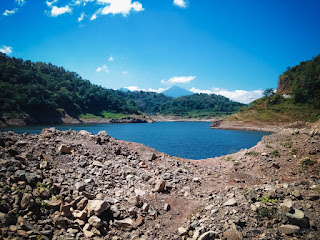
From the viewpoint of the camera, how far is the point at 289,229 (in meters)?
4.93

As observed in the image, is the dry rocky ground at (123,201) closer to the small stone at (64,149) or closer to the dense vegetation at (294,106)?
the small stone at (64,149)

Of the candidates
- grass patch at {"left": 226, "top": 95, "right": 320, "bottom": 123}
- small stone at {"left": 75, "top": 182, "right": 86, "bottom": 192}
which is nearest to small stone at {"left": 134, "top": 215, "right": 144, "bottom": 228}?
small stone at {"left": 75, "top": 182, "right": 86, "bottom": 192}

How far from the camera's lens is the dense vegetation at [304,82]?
6981cm

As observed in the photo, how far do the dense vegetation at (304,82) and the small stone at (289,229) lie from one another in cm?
8098

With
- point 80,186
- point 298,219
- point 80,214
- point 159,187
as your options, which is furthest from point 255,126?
point 80,214

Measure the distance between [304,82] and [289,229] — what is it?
320 feet

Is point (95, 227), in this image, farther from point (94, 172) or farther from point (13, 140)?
point (13, 140)

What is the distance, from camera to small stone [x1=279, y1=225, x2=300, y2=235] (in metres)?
4.85

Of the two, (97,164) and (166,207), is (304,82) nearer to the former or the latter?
(166,207)

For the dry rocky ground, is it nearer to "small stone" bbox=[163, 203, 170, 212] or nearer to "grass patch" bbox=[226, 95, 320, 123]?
"small stone" bbox=[163, 203, 170, 212]

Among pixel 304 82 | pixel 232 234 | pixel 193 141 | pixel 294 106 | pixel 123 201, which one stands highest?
pixel 304 82

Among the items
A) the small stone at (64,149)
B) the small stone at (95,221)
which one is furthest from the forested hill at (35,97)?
the small stone at (95,221)

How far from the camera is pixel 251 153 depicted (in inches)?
648

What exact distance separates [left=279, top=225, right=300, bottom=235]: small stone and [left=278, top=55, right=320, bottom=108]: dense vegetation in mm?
80979
